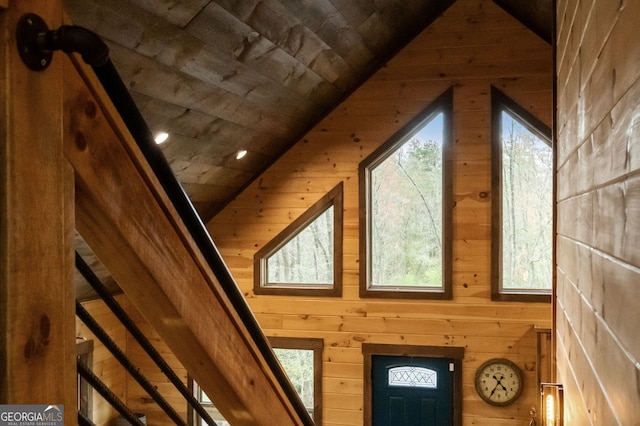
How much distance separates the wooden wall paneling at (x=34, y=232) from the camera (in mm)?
668

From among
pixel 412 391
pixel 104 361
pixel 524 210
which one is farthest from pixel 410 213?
pixel 104 361

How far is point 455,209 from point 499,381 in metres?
1.54

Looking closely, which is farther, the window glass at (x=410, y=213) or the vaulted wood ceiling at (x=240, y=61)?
the window glass at (x=410, y=213)

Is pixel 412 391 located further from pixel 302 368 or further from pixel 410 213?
pixel 410 213

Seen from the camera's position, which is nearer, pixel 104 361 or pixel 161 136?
pixel 161 136

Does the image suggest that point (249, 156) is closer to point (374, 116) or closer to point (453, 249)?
point (374, 116)

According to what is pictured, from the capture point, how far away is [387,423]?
5.52 m

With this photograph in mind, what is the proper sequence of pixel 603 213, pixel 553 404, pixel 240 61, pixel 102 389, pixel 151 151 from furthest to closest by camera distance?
pixel 240 61
pixel 553 404
pixel 603 213
pixel 102 389
pixel 151 151

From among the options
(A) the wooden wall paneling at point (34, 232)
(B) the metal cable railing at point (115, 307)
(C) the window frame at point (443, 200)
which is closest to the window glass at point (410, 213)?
(C) the window frame at point (443, 200)

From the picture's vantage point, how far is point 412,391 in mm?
5477

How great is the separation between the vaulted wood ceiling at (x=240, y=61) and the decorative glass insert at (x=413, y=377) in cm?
228

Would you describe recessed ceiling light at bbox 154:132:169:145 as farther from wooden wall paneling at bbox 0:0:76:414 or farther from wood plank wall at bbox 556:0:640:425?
wooden wall paneling at bbox 0:0:76:414

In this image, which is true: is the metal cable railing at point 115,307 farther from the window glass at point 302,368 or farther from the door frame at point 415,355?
the window glass at point 302,368

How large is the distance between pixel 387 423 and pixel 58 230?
522 cm
